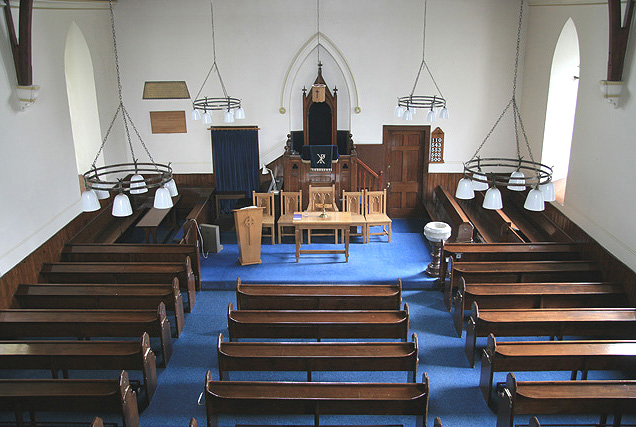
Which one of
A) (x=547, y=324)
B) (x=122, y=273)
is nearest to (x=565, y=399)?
(x=547, y=324)

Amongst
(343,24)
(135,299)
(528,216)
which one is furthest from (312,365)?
(343,24)

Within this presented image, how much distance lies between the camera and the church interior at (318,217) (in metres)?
5.76

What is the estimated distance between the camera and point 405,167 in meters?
12.6

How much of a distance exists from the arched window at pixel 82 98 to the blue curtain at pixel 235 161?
261 cm

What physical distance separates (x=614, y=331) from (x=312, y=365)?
3.88m

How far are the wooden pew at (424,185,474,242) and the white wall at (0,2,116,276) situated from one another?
23.1 feet

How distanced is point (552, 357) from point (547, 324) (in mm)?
874

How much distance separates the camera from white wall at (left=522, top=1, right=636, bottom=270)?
7.48 meters

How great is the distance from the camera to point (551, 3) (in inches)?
403

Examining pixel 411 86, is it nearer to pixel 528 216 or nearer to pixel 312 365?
pixel 528 216

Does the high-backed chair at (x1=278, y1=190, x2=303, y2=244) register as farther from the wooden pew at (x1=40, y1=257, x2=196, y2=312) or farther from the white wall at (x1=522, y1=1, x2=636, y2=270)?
the white wall at (x1=522, y1=1, x2=636, y2=270)

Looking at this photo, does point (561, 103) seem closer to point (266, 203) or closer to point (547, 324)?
point (547, 324)

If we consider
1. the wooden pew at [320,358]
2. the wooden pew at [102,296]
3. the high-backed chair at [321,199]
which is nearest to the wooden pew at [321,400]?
the wooden pew at [320,358]

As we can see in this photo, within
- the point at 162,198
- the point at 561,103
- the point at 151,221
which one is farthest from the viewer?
the point at 151,221
